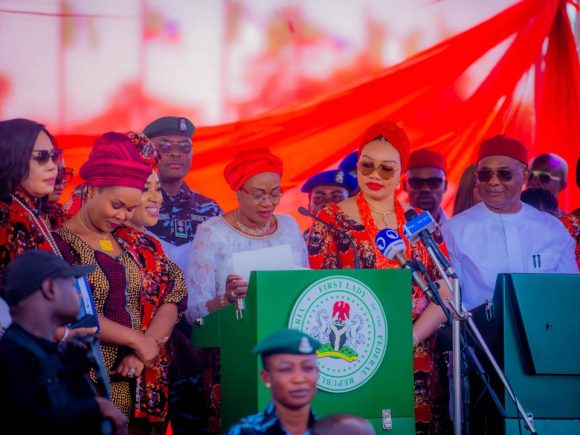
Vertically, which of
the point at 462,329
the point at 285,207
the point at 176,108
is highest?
the point at 176,108

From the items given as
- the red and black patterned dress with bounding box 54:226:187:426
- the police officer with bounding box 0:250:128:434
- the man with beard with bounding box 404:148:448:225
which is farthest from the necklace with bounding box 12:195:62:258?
the man with beard with bounding box 404:148:448:225

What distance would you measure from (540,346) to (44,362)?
2732 millimetres

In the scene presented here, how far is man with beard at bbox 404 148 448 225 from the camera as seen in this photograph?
767 centimetres

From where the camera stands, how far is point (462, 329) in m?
5.55

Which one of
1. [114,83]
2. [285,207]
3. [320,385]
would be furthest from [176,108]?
[320,385]

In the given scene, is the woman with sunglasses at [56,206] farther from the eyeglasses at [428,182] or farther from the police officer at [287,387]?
the eyeglasses at [428,182]

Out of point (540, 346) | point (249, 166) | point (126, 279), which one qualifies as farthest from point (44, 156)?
point (540, 346)

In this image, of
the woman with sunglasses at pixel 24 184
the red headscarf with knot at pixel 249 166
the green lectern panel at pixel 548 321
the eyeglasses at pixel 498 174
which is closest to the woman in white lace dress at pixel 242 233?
the red headscarf with knot at pixel 249 166

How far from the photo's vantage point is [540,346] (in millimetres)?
5570

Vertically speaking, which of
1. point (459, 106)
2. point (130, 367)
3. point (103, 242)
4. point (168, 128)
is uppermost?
point (459, 106)

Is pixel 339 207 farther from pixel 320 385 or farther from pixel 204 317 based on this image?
pixel 320 385

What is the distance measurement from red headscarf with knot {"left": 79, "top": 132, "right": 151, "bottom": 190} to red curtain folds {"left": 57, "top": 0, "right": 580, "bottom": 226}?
2.63m

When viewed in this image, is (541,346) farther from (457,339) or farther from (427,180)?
(427,180)

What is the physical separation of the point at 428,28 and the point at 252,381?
4501 millimetres
